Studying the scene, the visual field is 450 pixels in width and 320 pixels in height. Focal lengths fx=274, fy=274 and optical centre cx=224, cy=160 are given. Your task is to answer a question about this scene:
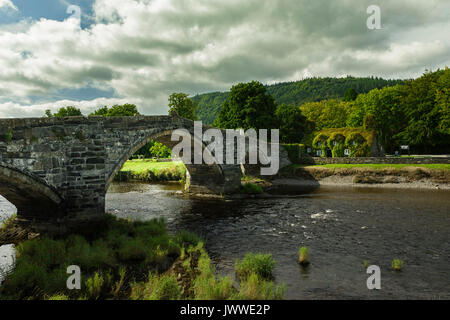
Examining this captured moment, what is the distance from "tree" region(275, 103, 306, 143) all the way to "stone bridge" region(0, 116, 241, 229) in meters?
56.7

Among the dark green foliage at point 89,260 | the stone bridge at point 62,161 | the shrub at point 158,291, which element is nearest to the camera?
the shrub at point 158,291

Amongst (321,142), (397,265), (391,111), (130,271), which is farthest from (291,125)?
(130,271)

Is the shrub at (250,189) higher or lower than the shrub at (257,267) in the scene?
higher

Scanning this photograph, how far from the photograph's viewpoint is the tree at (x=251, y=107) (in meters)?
55.8

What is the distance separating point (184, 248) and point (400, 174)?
37.6 metres

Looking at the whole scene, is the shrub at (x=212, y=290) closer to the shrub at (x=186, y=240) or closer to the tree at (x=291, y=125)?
the shrub at (x=186, y=240)

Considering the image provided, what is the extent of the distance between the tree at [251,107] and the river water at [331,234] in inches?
1047

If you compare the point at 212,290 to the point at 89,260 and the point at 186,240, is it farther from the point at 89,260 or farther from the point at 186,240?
the point at 186,240

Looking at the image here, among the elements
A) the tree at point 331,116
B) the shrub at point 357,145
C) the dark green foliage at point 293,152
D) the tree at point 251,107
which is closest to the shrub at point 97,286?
the dark green foliage at point 293,152

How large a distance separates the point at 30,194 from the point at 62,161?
2.31 metres

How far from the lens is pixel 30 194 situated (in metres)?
14.8

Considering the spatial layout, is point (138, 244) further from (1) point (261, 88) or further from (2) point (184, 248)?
(1) point (261, 88)

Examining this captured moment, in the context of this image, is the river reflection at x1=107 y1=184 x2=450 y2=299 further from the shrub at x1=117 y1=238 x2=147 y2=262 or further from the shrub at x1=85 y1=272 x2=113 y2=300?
the shrub at x1=85 y1=272 x2=113 y2=300
